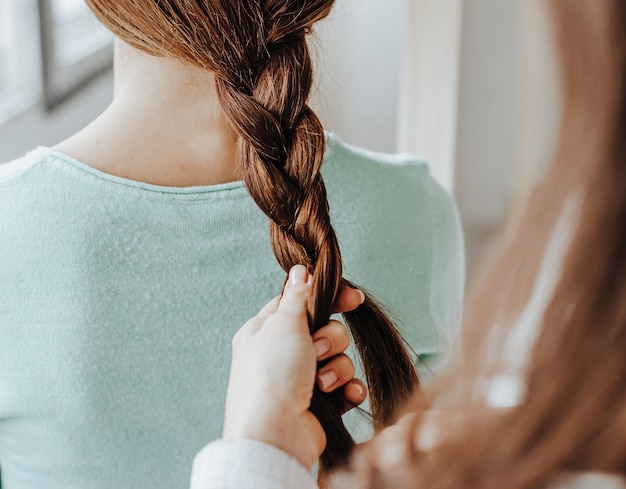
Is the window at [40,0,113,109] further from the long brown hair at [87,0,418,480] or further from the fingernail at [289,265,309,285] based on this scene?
the fingernail at [289,265,309,285]

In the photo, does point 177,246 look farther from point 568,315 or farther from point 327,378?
point 568,315

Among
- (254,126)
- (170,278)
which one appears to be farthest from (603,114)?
(170,278)

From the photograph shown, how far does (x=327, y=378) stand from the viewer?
0.56m

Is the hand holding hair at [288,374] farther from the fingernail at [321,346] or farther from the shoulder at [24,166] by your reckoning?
the shoulder at [24,166]

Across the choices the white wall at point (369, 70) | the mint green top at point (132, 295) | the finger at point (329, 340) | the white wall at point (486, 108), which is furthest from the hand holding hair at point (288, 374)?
the white wall at point (369, 70)

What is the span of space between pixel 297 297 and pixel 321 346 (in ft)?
0.13

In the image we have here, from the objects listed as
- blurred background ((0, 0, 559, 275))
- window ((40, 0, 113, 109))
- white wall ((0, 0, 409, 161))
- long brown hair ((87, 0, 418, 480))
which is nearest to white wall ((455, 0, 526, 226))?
blurred background ((0, 0, 559, 275))

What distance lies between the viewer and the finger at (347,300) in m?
0.58

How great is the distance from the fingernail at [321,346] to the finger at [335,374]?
2 cm

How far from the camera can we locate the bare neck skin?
65cm

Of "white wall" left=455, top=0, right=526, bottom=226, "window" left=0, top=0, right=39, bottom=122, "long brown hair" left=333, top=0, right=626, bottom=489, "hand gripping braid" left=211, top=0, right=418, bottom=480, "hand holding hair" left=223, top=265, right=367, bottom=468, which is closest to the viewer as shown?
"long brown hair" left=333, top=0, right=626, bottom=489

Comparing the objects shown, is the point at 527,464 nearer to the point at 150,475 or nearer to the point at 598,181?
the point at 598,181

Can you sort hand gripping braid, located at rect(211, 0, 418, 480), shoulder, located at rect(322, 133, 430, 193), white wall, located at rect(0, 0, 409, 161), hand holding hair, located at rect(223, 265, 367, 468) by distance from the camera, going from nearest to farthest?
hand holding hair, located at rect(223, 265, 367, 468)
hand gripping braid, located at rect(211, 0, 418, 480)
shoulder, located at rect(322, 133, 430, 193)
white wall, located at rect(0, 0, 409, 161)

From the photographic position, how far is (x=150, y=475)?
72cm
